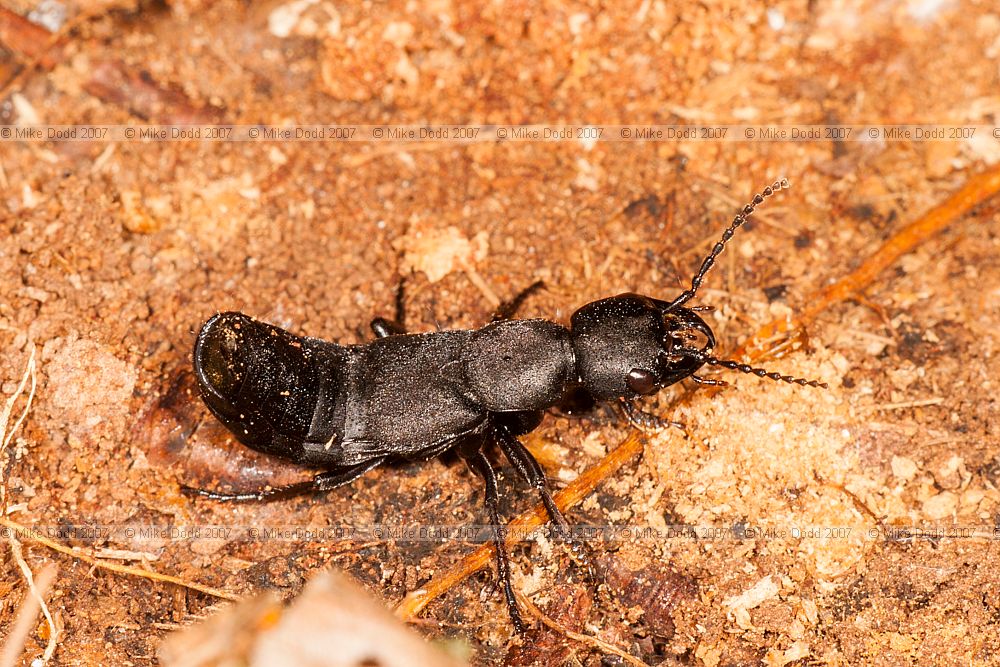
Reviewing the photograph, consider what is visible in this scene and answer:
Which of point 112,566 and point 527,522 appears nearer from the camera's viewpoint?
point 112,566

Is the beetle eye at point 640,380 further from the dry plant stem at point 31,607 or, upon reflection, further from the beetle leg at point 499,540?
the dry plant stem at point 31,607

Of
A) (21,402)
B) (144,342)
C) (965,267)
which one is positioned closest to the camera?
(21,402)

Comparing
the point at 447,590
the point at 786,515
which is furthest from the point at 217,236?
the point at 786,515

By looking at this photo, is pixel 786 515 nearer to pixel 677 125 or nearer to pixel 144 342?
pixel 677 125

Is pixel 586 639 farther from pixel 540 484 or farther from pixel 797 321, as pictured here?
pixel 797 321

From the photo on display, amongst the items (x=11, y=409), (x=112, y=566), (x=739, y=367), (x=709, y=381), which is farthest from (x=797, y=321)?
(x=11, y=409)

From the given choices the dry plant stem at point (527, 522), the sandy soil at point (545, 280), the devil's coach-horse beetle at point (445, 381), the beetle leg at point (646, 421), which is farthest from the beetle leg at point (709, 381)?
the dry plant stem at point (527, 522)
